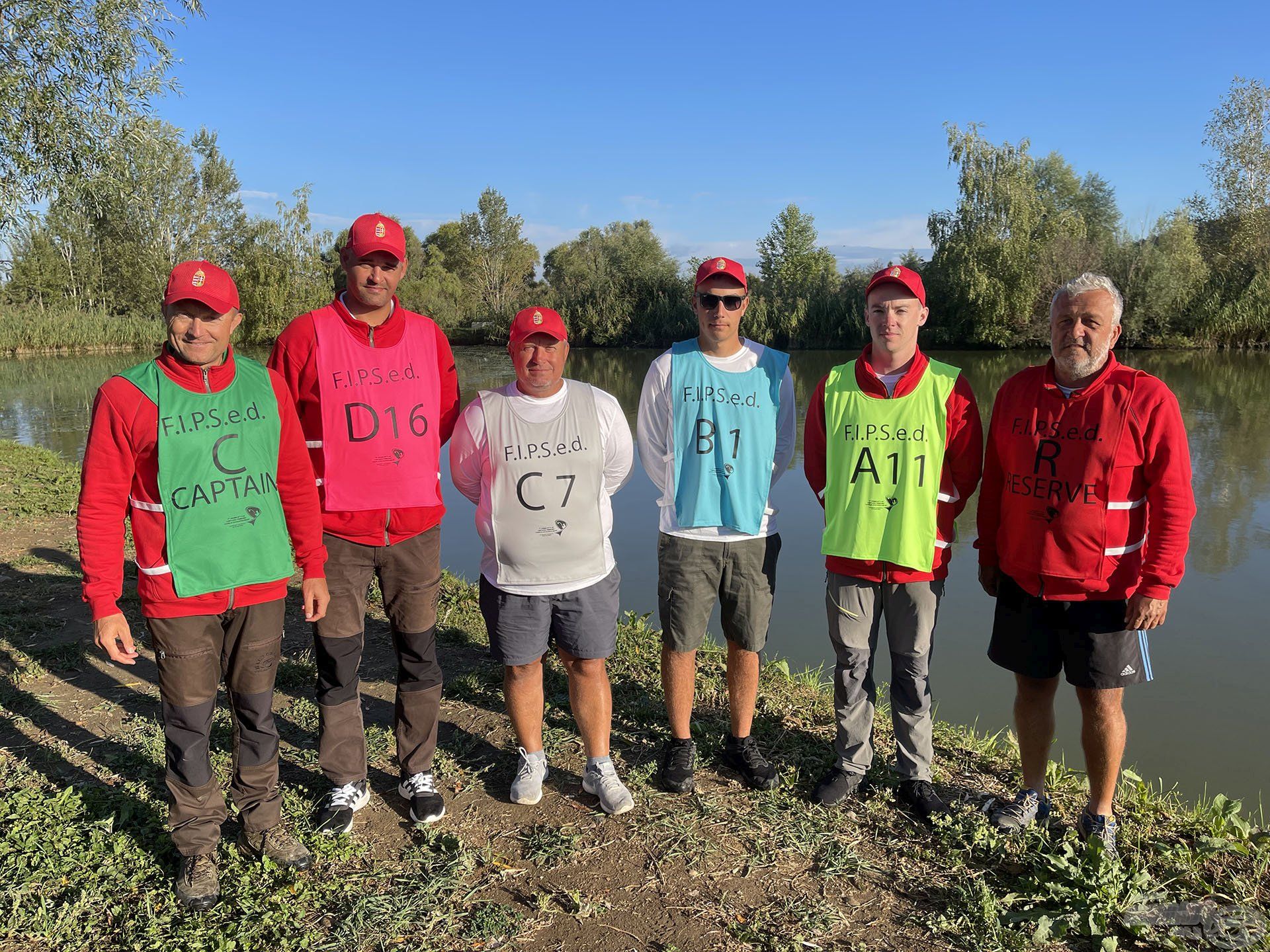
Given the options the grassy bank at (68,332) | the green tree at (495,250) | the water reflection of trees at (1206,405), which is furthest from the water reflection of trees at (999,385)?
the green tree at (495,250)

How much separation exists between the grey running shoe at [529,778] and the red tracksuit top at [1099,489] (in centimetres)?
210

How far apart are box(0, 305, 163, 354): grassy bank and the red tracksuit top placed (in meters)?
40.6

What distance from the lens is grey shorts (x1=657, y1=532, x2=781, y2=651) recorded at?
3.65m

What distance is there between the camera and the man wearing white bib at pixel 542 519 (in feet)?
11.0

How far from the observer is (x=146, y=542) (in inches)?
113

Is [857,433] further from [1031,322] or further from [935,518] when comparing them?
[1031,322]

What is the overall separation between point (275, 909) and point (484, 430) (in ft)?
6.09

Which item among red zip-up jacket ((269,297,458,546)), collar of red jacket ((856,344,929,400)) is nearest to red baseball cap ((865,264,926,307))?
collar of red jacket ((856,344,929,400))

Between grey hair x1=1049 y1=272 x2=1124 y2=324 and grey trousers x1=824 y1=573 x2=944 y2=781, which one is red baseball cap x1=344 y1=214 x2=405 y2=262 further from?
grey hair x1=1049 y1=272 x2=1124 y2=324

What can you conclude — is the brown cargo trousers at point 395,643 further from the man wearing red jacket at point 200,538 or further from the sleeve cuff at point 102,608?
the sleeve cuff at point 102,608

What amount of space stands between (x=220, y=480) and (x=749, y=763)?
2.47m

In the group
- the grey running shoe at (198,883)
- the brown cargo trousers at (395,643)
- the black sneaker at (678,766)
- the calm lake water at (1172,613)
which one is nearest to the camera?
the grey running shoe at (198,883)

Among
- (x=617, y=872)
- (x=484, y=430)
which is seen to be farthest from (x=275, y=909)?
(x=484, y=430)

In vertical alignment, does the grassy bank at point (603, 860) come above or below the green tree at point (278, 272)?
below
